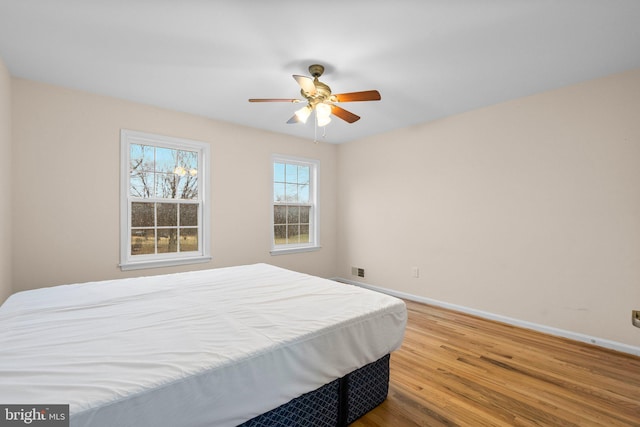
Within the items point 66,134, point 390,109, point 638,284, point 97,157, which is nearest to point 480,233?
point 638,284

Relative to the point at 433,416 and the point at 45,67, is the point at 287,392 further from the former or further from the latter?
the point at 45,67

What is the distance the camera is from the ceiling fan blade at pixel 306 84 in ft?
6.87

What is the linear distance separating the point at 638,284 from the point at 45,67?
17.0 ft

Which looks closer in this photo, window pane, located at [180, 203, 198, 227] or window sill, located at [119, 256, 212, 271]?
window sill, located at [119, 256, 212, 271]

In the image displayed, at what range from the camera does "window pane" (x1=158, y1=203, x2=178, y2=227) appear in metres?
3.46

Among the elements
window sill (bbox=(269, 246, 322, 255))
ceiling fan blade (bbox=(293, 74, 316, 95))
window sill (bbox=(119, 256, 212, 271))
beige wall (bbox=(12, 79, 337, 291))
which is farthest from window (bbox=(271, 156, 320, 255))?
ceiling fan blade (bbox=(293, 74, 316, 95))

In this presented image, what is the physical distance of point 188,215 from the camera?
365 centimetres

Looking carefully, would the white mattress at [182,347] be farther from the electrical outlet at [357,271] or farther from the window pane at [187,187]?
the electrical outlet at [357,271]

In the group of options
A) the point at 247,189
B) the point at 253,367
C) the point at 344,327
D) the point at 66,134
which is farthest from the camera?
the point at 247,189

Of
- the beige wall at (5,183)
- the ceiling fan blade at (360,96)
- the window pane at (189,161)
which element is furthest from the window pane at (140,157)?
the ceiling fan blade at (360,96)

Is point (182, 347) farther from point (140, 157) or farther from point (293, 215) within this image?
point (293, 215)

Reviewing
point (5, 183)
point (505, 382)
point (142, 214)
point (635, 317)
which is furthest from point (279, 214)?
point (635, 317)

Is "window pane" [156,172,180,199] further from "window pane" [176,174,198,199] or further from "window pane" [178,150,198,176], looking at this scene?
"window pane" [178,150,198,176]

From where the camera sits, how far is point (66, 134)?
284 centimetres
